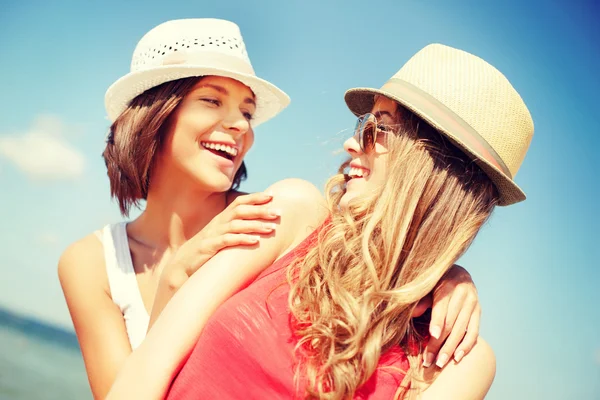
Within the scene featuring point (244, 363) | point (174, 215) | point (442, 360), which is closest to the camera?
point (244, 363)

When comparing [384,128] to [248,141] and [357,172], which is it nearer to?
[357,172]

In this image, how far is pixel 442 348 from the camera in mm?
2131

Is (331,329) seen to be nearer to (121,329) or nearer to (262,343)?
(262,343)

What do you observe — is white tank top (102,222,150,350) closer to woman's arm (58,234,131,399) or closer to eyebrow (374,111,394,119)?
woman's arm (58,234,131,399)

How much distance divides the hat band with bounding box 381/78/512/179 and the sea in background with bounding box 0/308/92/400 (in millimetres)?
15122

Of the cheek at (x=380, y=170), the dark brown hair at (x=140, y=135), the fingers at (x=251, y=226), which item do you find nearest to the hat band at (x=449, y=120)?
the cheek at (x=380, y=170)

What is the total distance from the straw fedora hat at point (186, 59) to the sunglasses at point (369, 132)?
129cm

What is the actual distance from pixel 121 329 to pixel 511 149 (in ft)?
8.40

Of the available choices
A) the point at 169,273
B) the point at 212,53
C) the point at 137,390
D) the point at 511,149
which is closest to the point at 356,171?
the point at 511,149

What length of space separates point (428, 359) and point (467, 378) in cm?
16

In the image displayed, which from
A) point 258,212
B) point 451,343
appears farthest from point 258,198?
point 451,343

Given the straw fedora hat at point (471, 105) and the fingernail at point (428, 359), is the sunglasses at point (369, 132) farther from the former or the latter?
the fingernail at point (428, 359)

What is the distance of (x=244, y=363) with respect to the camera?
2006mm

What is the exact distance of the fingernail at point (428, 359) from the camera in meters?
2.16
